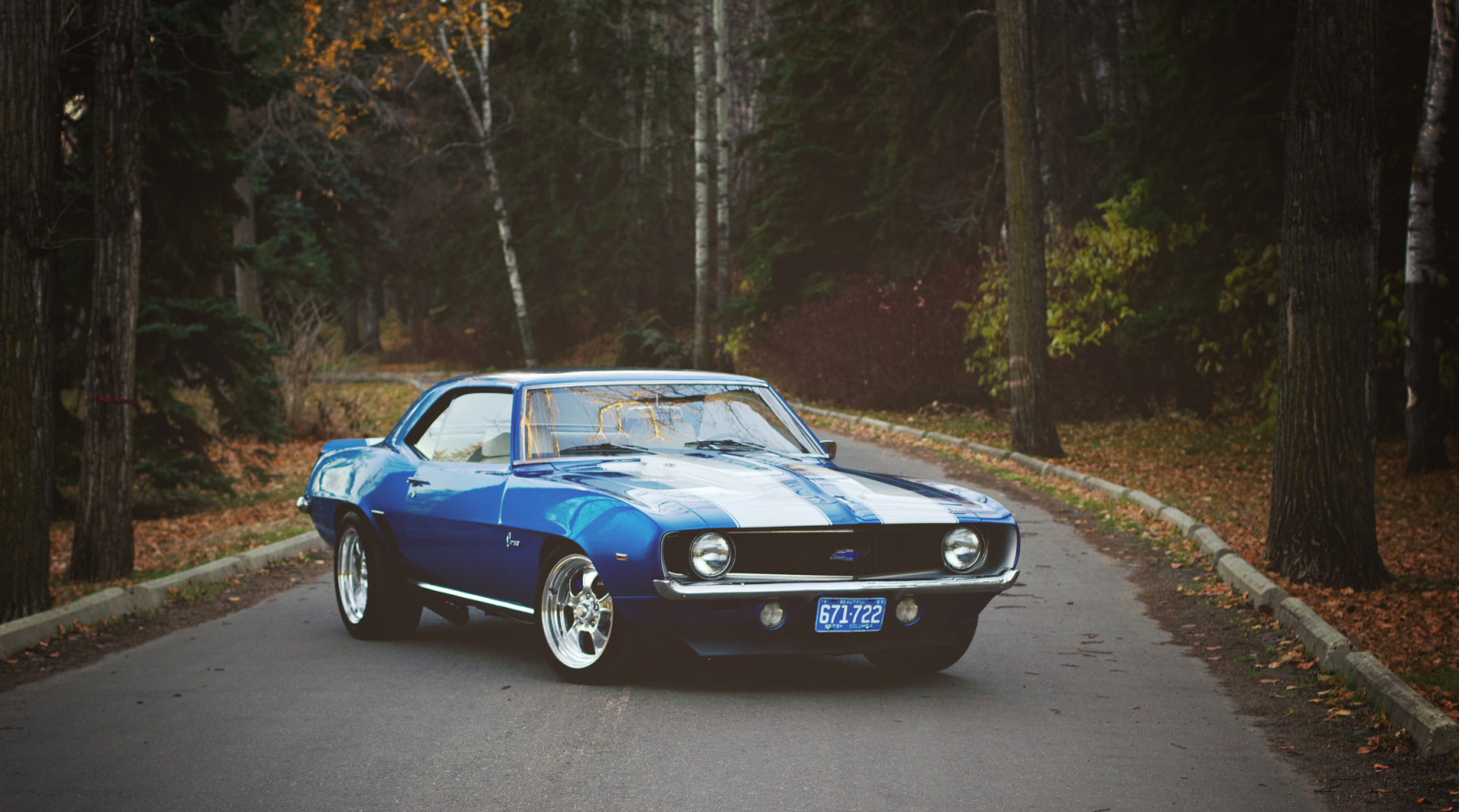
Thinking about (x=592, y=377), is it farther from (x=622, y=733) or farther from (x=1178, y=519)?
(x=1178, y=519)

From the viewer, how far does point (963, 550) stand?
22.6 ft

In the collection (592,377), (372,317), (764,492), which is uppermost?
(372,317)

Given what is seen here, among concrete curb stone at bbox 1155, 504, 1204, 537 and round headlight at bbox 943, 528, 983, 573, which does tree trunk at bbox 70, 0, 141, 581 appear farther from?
concrete curb stone at bbox 1155, 504, 1204, 537

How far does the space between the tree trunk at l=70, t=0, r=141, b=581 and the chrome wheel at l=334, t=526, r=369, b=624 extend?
3.37m

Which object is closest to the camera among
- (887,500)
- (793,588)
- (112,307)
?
(793,588)

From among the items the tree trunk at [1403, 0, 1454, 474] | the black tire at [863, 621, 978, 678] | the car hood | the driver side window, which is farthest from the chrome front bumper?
the tree trunk at [1403, 0, 1454, 474]

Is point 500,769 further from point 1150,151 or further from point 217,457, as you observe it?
point 1150,151

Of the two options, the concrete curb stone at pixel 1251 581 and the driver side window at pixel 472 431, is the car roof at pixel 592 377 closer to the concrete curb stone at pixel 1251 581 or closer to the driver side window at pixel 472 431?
the driver side window at pixel 472 431

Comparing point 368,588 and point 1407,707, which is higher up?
point 368,588

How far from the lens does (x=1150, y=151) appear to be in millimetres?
23094

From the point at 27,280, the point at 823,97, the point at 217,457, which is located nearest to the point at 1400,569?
the point at 27,280

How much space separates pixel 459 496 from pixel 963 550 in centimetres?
276

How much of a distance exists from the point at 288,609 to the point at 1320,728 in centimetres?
690

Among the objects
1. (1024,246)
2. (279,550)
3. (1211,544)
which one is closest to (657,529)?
(1211,544)
